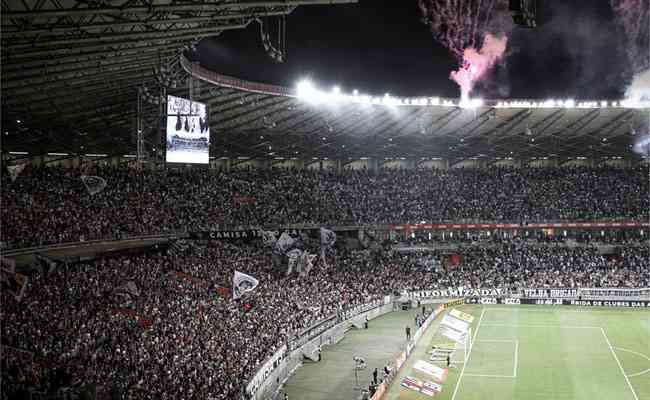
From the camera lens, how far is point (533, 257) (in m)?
61.4

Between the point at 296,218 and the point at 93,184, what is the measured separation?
20.5 metres

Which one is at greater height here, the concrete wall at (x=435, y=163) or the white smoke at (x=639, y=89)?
the white smoke at (x=639, y=89)

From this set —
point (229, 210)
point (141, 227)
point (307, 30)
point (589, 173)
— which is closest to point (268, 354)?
point (141, 227)

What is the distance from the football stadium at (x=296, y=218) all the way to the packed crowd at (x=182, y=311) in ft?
0.42

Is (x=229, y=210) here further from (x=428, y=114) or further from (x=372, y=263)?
(x=428, y=114)

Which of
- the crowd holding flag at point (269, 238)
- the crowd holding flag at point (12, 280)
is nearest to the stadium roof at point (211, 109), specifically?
the crowd holding flag at point (12, 280)

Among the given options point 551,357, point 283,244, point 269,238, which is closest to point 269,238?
point 269,238

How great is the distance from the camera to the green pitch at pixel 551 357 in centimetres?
3156

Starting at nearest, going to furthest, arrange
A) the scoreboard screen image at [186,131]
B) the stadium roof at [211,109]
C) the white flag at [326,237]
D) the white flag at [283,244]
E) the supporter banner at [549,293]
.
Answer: the stadium roof at [211,109] < the scoreboard screen image at [186,131] < the white flag at [283,244] < the white flag at [326,237] < the supporter banner at [549,293]

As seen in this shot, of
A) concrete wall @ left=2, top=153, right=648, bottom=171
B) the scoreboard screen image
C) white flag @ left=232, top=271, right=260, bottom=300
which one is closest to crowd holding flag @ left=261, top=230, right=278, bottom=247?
the scoreboard screen image

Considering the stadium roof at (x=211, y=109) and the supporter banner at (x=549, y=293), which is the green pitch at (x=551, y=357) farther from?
the stadium roof at (x=211, y=109)

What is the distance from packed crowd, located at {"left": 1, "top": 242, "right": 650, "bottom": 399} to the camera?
24984mm

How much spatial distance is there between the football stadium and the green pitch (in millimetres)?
210

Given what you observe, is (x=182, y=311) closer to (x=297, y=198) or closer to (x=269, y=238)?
(x=269, y=238)
